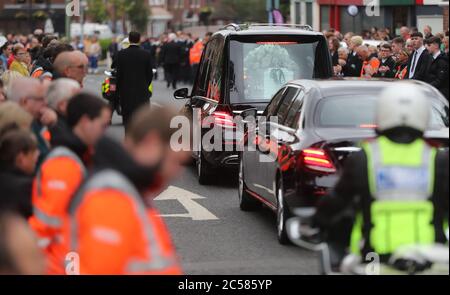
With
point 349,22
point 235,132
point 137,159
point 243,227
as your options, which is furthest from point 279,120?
point 349,22

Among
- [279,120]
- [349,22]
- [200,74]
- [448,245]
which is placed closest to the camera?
[448,245]

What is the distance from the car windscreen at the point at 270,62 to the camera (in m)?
15.0

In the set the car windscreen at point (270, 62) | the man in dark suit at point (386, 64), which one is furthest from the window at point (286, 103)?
the man in dark suit at point (386, 64)

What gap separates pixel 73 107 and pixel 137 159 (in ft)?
4.63

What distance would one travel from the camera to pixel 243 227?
1227cm

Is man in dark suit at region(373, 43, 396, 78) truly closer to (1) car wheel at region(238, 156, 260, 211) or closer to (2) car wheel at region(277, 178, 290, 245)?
(1) car wheel at region(238, 156, 260, 211)

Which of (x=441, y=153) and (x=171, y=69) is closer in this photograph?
(x=441, y=153)

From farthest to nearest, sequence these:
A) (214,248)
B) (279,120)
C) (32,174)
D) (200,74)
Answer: (200,74) → (279,120) → (214,248) → (32,174)

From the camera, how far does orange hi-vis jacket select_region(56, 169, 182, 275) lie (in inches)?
166

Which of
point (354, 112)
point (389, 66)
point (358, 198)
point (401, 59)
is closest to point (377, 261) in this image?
point (358, 198)

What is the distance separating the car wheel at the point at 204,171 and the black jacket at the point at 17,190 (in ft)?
27.6

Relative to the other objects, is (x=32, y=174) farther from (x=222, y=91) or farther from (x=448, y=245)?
(x=222, y=91)

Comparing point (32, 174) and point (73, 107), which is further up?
point (73, 107)

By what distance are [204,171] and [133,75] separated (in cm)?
188
